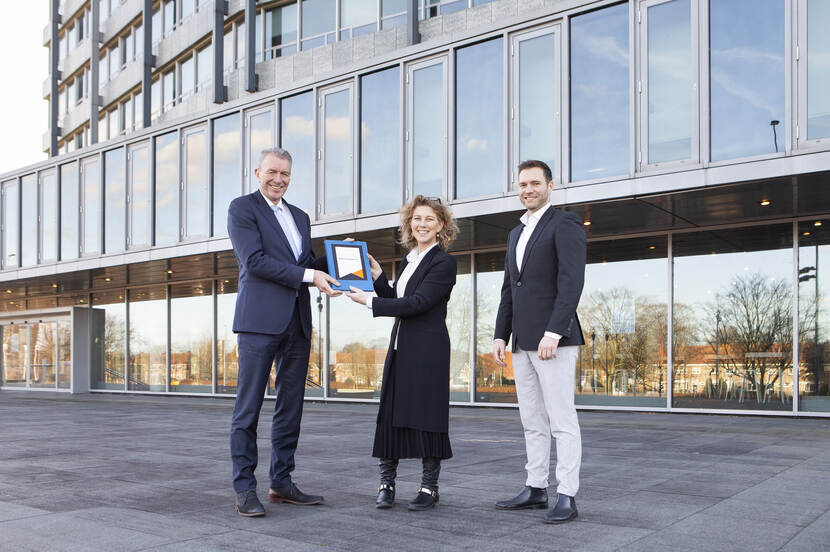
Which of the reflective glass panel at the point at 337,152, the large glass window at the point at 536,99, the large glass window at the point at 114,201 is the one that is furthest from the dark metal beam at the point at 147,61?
the large glass window at the point at 536,99

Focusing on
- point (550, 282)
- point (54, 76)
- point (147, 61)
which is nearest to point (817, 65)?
point (550, 282)

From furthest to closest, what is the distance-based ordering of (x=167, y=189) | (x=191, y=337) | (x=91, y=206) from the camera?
(x=191, y=337)
(x=91, y=206)
(x=167, y=189)

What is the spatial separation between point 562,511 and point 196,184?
14.2 metres

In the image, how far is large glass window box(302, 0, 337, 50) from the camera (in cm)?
1933

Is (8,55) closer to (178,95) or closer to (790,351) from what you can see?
(178,95)

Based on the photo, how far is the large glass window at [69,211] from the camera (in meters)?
19.3

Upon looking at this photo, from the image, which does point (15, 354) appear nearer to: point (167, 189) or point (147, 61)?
point (147, 61)

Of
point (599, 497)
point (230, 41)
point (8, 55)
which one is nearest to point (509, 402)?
point (599, 497)

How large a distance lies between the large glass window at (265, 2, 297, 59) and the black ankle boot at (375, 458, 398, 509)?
17.0m

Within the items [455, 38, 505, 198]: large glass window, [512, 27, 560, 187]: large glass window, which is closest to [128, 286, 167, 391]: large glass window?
[455, 38, 505, 198]: large glass window

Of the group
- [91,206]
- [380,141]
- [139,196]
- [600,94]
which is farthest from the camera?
[91,206]

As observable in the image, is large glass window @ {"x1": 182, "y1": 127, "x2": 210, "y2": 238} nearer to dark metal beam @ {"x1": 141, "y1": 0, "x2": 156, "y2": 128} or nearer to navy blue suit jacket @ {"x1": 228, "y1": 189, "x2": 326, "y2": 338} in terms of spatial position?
dark metal beam @ {"x1": 141, "y1": 0, "x2": 156, "y2": 128}

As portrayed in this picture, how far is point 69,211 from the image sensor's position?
774 inches

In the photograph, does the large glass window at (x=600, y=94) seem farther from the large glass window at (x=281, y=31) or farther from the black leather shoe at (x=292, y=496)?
the large glass window at (x=281, y=31)
